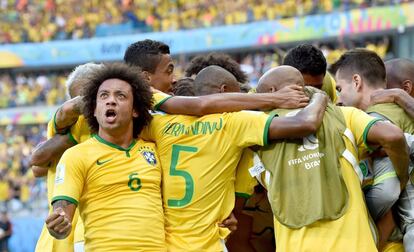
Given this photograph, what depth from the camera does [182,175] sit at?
185 inches

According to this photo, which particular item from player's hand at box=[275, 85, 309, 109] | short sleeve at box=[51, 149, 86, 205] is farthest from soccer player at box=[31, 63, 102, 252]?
player's hand at box=[275, 85, 309, 109]

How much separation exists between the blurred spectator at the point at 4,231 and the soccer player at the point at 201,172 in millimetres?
15367

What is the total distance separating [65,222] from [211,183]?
93 cm

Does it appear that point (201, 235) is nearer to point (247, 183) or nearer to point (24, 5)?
point (247, 183)

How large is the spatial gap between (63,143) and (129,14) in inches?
1052

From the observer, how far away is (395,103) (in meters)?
4.88

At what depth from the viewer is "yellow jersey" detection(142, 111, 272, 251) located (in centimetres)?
464

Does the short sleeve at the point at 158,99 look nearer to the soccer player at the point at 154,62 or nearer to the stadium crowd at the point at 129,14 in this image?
the soccer player at the point at 154,62

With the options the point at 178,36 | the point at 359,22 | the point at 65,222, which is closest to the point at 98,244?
the point at 65,222

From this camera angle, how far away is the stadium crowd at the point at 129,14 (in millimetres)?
28781

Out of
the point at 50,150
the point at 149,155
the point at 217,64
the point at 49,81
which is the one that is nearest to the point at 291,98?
the point at 149,155

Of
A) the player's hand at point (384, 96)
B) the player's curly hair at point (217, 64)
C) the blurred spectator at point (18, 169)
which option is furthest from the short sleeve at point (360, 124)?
the blurred spectator at point (18, 169)

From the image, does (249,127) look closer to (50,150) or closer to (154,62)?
(154,62)

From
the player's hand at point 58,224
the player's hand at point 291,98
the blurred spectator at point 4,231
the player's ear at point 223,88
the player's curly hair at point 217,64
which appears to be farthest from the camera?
the blurred spectator at point 4,231
